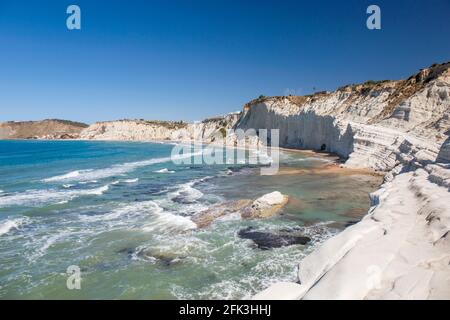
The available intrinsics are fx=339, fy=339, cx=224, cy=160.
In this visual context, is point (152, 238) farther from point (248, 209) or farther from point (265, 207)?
point (265, 207)

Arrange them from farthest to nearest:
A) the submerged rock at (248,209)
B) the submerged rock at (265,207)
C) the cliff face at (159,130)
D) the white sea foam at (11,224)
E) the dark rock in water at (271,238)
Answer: the cliff face at (159,130) → the submerged rock at (265,207) → the submerged rock at (248,209) → the white sea foam at (11,224) → the dark rock in water at (271,238)

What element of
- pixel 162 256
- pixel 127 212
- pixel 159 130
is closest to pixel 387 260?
pixel 162 256

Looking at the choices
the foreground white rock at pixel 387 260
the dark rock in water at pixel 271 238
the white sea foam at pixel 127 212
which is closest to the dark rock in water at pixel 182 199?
the white sea foam at pixel 127 212

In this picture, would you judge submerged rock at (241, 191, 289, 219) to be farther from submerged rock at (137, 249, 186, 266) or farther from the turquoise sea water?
submerged rock at (137, 249, 186, 266)

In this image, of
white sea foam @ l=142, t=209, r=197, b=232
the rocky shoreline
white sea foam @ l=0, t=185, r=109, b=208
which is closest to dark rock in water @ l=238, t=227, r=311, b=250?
white sea foam @ l=142, t=209, r=197, b=232

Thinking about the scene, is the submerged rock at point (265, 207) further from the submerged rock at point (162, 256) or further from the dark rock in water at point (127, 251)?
the dark rock in water at point (127, 251)
